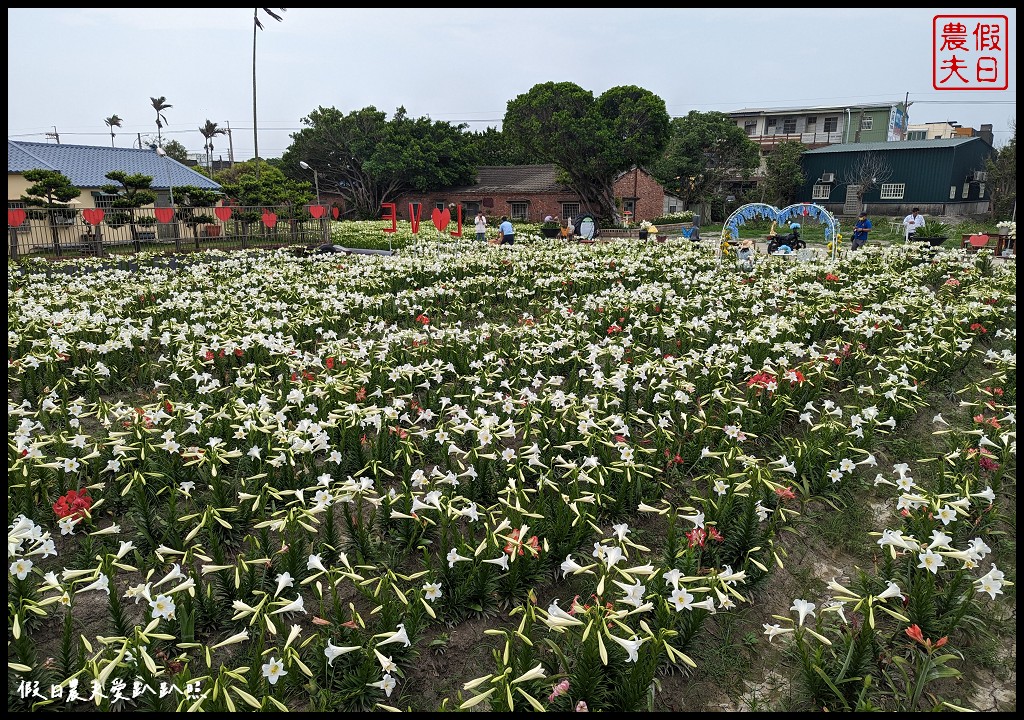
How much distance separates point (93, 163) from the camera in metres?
34.4

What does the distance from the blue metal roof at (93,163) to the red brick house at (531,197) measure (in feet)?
45.8

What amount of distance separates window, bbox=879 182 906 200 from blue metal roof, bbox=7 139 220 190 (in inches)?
1578

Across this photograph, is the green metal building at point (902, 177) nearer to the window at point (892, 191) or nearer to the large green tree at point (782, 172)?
the window at point (892, 191)

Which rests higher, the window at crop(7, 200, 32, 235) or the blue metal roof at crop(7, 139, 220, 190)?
the blue metal roof at crop(7, 139, 220, 190)

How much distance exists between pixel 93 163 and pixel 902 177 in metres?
48.3

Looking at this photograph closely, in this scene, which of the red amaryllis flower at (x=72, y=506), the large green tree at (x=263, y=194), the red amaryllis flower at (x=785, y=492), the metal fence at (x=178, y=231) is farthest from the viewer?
the large green tree at (x=263, y=194)

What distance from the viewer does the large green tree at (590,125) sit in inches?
1271

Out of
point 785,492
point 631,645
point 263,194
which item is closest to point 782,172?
point 263,194

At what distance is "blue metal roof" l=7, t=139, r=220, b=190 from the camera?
3088cm

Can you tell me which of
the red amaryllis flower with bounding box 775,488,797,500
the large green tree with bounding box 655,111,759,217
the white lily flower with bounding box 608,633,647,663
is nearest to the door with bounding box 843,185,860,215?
the large green tree with bounding box 655,111,759,217

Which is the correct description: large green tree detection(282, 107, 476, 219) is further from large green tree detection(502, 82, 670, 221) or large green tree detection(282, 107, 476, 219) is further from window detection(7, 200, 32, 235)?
window detection(7, 200, 32, 235)

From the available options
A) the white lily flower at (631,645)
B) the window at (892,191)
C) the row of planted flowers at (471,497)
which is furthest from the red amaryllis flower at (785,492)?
the window at (892,191)

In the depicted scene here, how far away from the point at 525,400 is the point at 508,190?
1471 inches

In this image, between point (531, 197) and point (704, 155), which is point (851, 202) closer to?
point (704, 155)
